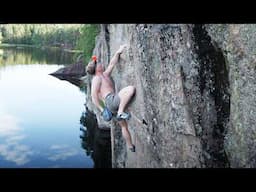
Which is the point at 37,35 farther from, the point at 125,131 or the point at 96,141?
the point at 125,131

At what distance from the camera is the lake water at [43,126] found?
15906mm

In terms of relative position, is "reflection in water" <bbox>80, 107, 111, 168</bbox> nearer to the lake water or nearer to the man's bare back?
the lake water

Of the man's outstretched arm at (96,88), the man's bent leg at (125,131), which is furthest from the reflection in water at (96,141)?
the man's outstretched arm at (96,88)

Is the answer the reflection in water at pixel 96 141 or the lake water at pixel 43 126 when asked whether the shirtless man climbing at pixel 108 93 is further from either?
the lake water at pixel 43 126

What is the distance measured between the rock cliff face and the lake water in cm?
958

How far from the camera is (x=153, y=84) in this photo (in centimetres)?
550

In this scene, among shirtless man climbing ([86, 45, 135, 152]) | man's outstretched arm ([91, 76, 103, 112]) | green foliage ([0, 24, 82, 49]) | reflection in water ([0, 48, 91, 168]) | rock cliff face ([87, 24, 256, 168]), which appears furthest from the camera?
green foliage ([0, 24, 82, 49])

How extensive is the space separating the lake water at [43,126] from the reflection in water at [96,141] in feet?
0.13

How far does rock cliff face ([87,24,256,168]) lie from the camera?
445cm

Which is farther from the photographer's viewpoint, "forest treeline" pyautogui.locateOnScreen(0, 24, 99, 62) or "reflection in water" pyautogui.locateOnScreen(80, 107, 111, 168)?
"forest treeline" pyautogui.locateOnScreen(0, 24, 99, 62)

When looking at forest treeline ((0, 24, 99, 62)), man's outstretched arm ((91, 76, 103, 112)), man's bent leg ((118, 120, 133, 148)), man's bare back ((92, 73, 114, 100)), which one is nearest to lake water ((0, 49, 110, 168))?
man's bent leg ((118, 120, 133, 148))

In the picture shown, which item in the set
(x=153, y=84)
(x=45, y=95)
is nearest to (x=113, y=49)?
(x=153, y=84)
